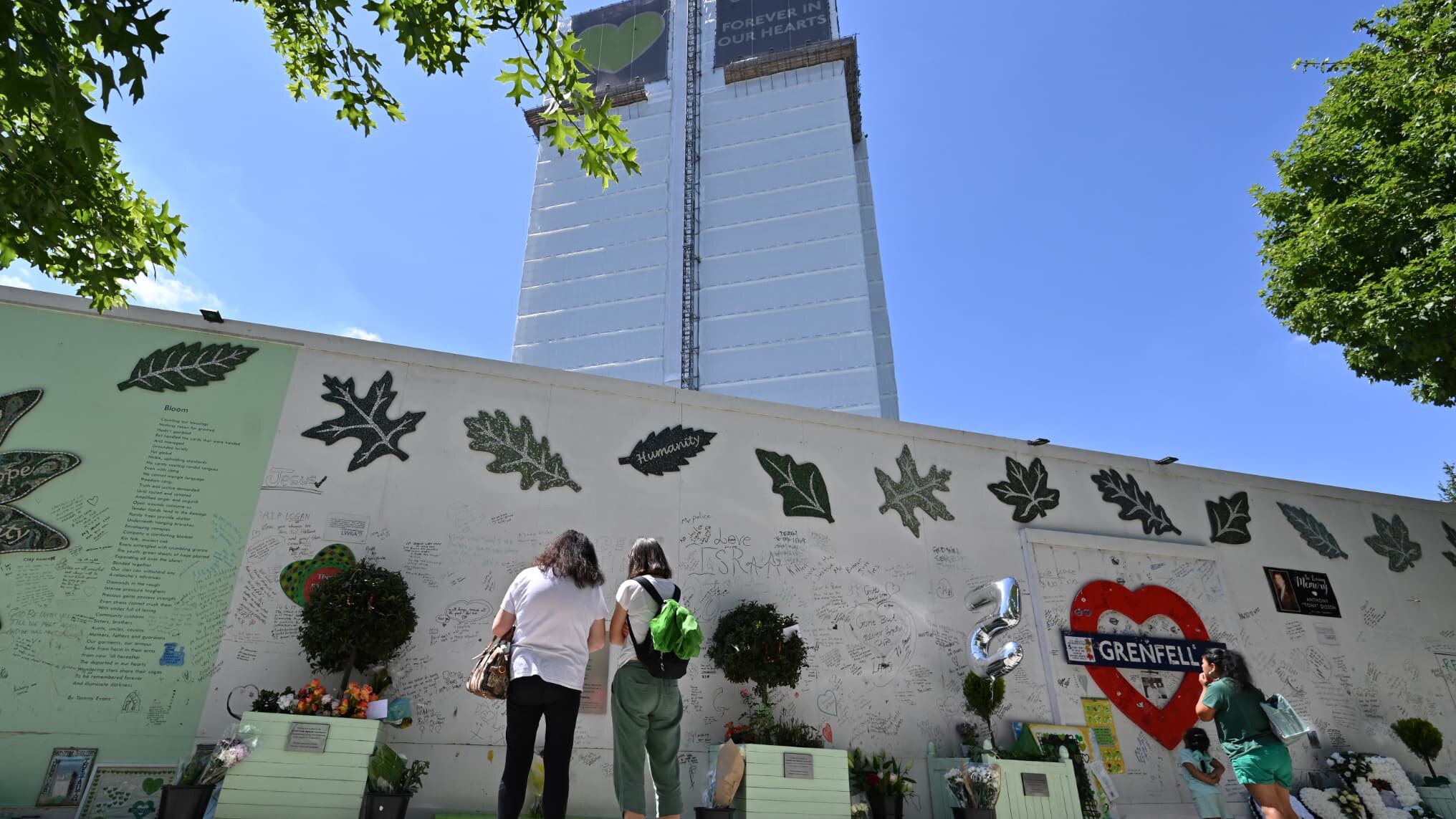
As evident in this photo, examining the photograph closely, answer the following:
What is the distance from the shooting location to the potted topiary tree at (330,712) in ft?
13.4

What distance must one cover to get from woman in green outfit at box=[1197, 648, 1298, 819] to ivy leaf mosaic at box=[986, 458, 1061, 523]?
2402 millimetres

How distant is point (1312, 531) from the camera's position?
8.16 metres

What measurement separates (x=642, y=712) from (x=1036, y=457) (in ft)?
16.8

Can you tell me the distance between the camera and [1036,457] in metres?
7.54

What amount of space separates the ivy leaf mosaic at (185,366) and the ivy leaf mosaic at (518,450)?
1648mm

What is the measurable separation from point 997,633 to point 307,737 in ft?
15.7

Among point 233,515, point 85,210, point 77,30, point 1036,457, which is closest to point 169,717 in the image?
point 233,515

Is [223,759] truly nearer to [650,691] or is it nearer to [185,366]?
[650,691]

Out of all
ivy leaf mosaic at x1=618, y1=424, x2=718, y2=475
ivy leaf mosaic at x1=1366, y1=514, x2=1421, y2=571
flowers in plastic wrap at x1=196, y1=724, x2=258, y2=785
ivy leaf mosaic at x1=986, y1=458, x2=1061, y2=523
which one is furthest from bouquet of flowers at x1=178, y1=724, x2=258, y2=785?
ivy leaf mosaic at x1=1366, y1=514, x2=1421, y2=571

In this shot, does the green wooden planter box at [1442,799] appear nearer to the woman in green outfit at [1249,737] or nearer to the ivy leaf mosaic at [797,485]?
the woman in green outfit at [1249,737]

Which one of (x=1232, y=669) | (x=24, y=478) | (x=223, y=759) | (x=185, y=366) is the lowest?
(x=223, y=759)

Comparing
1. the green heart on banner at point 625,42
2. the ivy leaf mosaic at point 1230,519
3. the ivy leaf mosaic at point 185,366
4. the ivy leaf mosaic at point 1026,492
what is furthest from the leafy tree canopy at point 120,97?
the green heart on banner at point 625,42

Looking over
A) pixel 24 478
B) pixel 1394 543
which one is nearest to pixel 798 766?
pixel 24 478

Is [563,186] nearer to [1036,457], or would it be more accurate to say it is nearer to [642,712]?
[1036,457]
